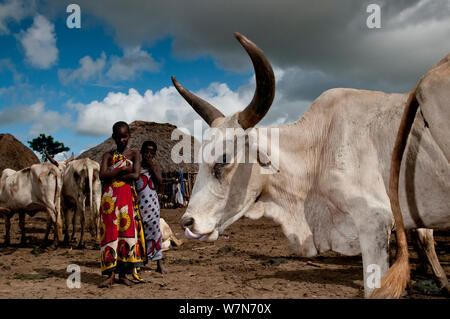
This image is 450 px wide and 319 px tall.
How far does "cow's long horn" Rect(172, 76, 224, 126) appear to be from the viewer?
3.39 meters

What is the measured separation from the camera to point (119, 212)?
12.1 feet

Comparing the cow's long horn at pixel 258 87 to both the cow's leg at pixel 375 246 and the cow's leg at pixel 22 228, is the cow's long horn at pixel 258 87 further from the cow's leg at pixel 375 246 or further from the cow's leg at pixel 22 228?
the cow's leg at pixel 22 228

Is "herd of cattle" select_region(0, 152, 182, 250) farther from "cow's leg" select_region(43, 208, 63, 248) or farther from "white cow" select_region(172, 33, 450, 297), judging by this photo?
"white cow" select_region(172, 33, 450, 297)

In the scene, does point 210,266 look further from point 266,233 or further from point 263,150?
point 266,233

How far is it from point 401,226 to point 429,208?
1.36 ft

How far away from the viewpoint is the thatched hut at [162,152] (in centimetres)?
2009

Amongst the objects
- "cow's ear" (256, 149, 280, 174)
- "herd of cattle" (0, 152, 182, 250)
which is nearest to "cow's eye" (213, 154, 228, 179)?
"cow's ear" (256, 149, 280, 174)

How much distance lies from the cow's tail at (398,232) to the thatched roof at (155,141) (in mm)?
18614

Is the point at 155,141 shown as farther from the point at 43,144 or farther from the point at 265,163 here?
the point at 43,144

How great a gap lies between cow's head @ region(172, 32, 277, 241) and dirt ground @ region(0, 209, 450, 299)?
0.99 meters

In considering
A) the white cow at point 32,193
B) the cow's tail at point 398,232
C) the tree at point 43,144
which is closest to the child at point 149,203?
the cow's tail at point 398,232

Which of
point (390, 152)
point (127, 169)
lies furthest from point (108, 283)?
point (390, 152)

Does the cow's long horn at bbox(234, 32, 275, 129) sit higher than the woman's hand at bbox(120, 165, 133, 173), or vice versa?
the cow's long horn at bbox(234, 32, 275, 129)
